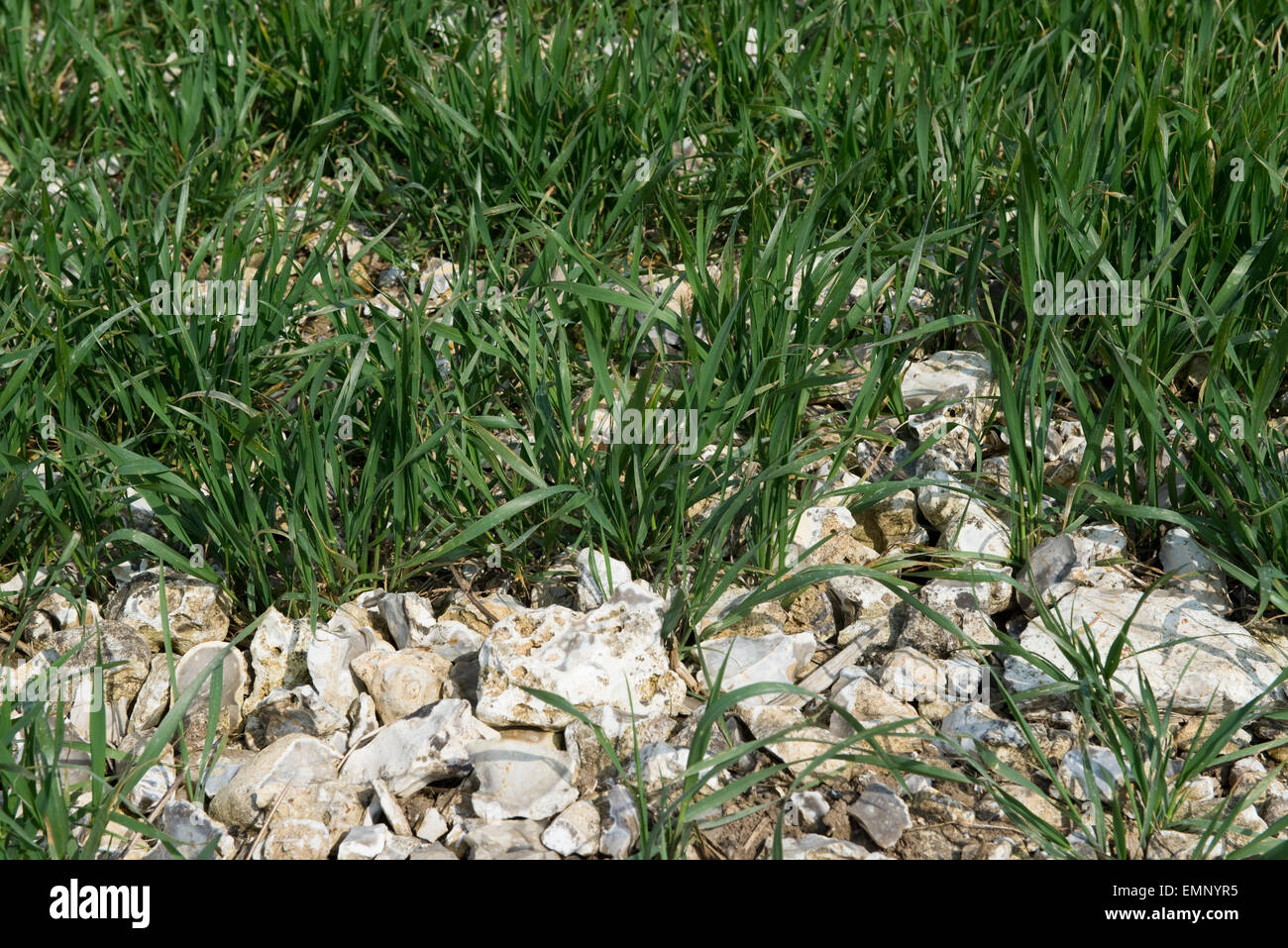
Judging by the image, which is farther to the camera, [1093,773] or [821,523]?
[821,523]

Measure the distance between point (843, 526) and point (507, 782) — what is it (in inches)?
32.3

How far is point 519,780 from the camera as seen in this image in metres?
1.84

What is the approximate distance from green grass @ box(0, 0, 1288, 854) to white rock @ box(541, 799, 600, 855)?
1.29 feet

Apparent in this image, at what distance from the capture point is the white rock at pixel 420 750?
1.88m

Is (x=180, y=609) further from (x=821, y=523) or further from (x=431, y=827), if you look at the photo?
(x=821, y=523)

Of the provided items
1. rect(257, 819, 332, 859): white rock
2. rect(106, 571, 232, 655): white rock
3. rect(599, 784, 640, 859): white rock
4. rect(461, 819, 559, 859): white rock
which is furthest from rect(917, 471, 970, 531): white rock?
rect(106, 571, 232, 655): white rock

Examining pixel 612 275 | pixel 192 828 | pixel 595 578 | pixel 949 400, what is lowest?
pixel 192 828

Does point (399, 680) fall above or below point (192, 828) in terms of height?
above

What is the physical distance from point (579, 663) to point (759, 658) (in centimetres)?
31

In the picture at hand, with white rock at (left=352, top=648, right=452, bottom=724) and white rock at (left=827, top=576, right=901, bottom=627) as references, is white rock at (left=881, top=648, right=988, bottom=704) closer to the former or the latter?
white rock at (left=827, top=576, right=901, bottom=627)

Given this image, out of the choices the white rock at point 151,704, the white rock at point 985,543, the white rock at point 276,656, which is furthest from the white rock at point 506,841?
the white rock at point 985,543

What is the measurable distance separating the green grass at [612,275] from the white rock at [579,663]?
0.11 metres

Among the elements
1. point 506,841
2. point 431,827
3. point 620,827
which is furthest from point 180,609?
point 620,827

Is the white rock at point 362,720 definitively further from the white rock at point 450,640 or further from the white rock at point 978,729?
the white rock at point 978,729
